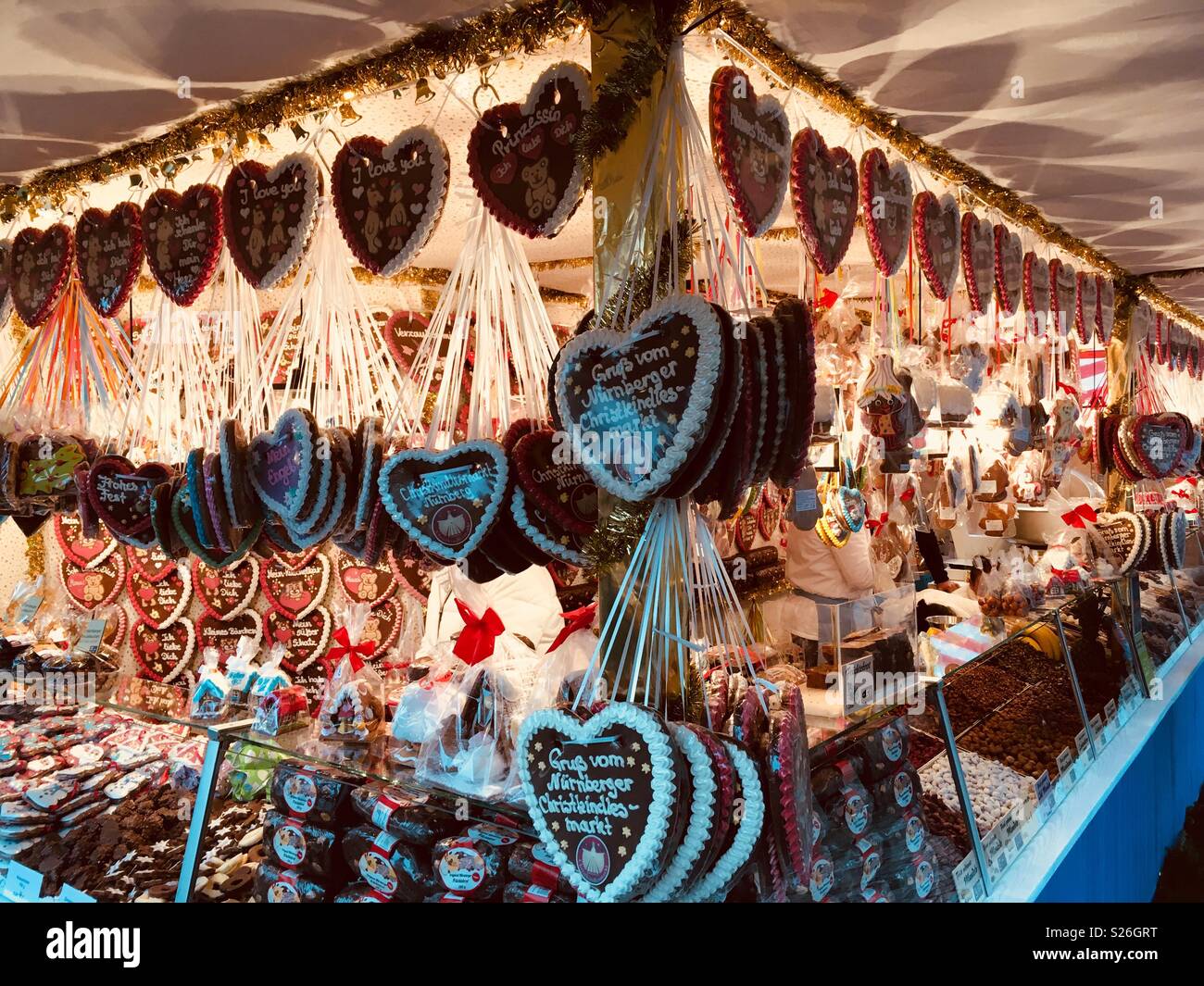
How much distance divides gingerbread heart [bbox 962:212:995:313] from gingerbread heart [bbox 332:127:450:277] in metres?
1.87

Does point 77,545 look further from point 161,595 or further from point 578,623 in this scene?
point 578,623

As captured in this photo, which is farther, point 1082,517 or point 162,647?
point 162,647

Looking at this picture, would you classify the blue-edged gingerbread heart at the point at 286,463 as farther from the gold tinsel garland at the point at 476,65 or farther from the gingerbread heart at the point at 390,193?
the gold tinsel garland at the point at 476,65

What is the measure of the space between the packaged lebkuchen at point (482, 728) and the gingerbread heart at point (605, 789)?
34 cm

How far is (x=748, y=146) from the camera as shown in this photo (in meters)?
1.81

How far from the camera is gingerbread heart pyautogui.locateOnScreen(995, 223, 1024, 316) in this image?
3.23 metres

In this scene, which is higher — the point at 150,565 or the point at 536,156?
the point at 536,156

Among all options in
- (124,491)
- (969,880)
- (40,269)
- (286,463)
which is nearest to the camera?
(286,463)

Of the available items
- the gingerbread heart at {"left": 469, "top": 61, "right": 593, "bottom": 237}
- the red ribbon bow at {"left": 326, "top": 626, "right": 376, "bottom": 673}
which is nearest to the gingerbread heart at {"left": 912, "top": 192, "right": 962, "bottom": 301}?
the gingerbread heart at {"left": 469, "top": 61, "right": 593, "bottom": 237}

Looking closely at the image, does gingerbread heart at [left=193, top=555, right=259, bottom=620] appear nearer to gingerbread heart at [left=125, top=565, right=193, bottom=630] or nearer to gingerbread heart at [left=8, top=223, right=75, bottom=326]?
gingerbread heart at [left=125, top=565, right=193, bottom=630]

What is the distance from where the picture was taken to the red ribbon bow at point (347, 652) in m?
2.35

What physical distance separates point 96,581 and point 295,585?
120cm

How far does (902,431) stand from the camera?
9.11 feet

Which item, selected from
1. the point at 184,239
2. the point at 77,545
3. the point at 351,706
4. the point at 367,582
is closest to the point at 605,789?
the point at 351,706
